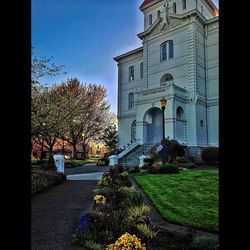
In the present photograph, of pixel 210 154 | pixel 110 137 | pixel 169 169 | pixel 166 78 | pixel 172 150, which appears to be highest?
pixel 166 78

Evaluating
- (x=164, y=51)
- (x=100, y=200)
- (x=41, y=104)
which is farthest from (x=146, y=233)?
(x=164, y=51)

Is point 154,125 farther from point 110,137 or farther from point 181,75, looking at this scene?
point 110,137

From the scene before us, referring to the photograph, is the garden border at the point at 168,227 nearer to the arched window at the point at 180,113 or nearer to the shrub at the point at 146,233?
the shrub at the point at 146,233

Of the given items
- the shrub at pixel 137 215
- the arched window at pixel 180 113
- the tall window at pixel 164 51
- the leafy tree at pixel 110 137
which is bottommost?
the shrub at pixel 137 215

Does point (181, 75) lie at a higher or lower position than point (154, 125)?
higher

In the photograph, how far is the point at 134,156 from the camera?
78.3ft

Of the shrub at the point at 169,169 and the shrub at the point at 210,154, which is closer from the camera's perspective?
the shrub at the point at 169,169

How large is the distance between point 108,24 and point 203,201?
18.9ft

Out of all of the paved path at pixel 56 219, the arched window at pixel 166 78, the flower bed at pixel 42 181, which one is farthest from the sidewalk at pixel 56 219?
the arched window at pixel 166 78

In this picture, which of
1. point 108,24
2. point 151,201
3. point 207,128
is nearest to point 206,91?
point 207,128

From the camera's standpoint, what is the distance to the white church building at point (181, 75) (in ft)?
82.1

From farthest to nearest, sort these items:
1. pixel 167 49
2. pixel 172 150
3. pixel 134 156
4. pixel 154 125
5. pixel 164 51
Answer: pixel 164 51 < pixel 167 49 < pixel 154 125 < pixel 134 156 < pixel 172 150

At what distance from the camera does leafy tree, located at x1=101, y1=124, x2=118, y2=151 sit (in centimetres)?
3969

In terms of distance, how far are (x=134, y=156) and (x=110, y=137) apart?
54.0ft
